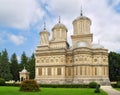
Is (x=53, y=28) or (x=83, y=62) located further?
(x=53, y=28)

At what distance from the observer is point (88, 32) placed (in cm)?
5394

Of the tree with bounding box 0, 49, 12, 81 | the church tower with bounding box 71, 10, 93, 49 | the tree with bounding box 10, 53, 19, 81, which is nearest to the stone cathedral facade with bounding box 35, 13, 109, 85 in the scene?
the church tower with bounding box 71, 10, 93, 49

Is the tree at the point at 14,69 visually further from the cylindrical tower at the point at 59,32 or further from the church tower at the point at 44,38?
the cylindrical tower at the point at 59,32

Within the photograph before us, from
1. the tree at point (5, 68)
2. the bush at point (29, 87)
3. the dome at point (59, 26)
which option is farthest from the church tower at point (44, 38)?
the bush at point (29, 87)

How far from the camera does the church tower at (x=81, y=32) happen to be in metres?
53.0

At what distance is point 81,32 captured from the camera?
177ft

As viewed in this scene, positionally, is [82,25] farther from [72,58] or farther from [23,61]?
[23,61]

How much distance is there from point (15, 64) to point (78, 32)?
2930cm

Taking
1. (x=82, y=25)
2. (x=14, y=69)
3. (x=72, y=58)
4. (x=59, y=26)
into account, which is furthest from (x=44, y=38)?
(x=14, y=69)

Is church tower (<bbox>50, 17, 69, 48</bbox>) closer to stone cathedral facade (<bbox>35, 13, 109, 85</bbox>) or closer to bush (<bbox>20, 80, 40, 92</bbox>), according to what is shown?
stone cathedral facade (<bbox>35, 13, 109, 85</bbox>)

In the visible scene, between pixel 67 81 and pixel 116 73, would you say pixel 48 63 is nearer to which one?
pixel 67 81

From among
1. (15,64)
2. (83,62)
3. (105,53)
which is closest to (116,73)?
(105,53)

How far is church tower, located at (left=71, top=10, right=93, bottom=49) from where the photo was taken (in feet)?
174

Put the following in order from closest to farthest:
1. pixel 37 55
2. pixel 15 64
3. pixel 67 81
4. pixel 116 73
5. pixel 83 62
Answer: pixel 83 62, pixel 67 81, pixel 37 55, pixel 116 73, pixel 15 64
